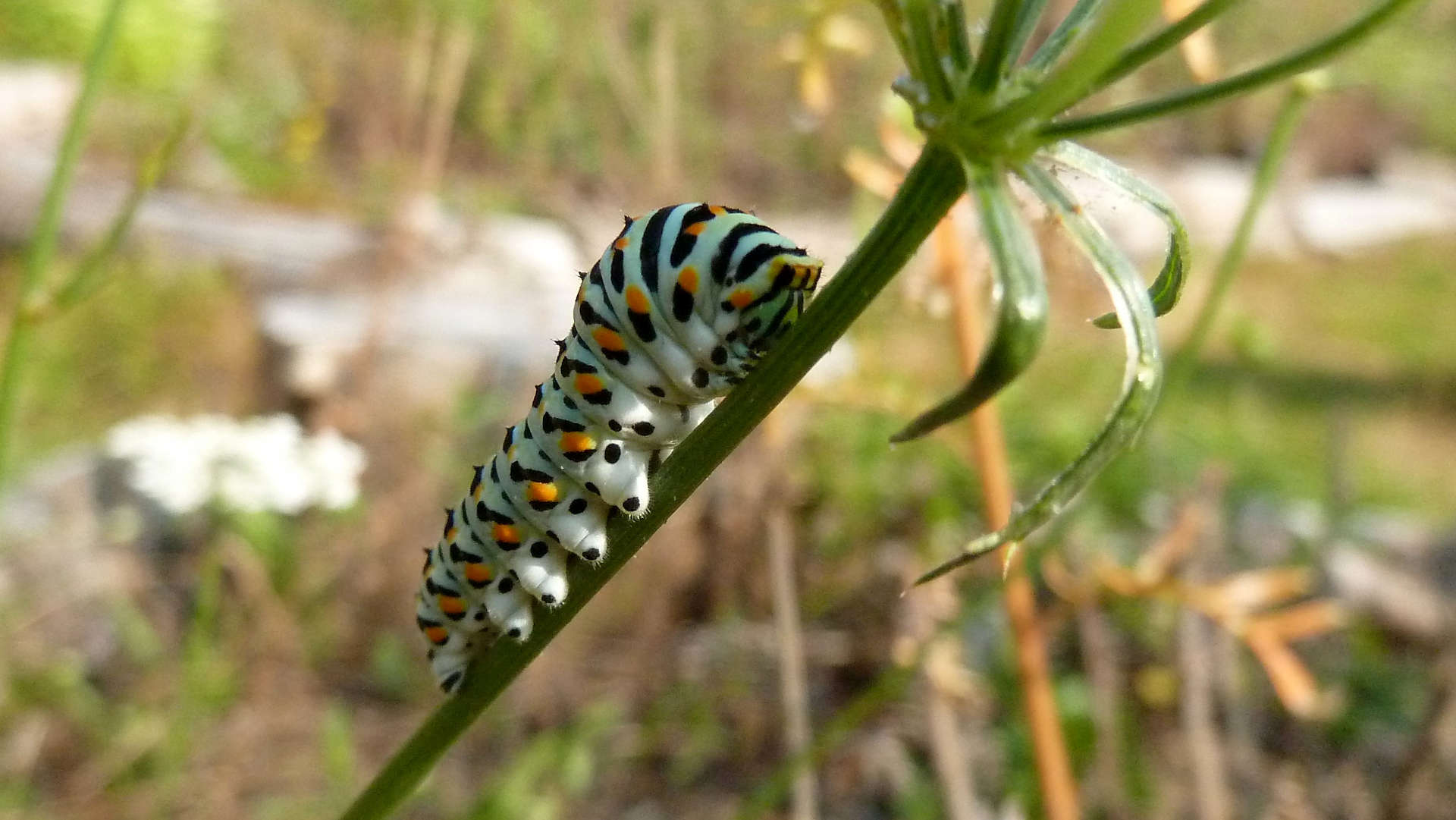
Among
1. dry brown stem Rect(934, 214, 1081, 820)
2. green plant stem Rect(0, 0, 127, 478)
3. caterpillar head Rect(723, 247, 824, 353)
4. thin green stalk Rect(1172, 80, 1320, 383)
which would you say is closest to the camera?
caterpillar head Rect(723, 247, 824, 353)

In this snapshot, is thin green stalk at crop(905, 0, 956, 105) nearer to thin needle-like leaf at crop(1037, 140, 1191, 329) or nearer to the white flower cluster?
thin needle-like leaf at crop(1037, 140, 1191, 329)

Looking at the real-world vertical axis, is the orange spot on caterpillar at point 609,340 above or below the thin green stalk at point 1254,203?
below

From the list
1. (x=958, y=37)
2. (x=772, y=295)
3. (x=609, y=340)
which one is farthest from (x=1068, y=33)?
(x=609, y=340)

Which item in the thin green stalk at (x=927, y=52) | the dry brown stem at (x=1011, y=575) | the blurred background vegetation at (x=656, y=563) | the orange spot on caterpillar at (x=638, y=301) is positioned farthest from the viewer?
the blurred background vegetation at (x=656, y=563)

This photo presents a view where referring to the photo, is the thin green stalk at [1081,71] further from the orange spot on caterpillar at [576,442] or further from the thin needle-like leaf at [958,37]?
the orange spot on caterpillar at [576,442]

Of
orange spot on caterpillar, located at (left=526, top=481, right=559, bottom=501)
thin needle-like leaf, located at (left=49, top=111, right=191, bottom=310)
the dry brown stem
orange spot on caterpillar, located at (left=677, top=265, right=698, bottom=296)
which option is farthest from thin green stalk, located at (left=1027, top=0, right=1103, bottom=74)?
thin needle-like leaf, located at (left=49, top=111, right=191, bottom=310)

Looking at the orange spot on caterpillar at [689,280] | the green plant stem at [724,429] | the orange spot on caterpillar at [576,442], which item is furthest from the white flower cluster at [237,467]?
the green plant stem at [724,429]
